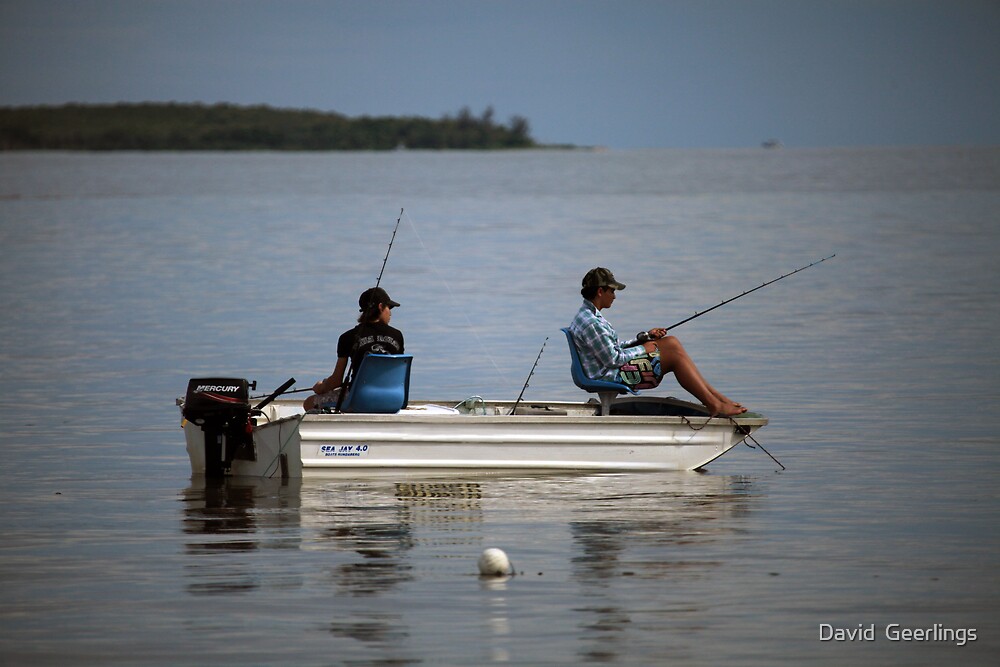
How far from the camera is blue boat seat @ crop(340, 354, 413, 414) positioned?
11.8m

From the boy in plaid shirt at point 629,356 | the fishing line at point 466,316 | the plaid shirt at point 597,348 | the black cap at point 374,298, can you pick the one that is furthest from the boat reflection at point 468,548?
the fishing line at point 466,316

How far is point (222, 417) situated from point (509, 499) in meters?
2.09

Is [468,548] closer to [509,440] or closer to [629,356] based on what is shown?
[509,440]

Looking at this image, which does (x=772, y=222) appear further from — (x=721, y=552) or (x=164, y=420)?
(x=721, y=552)

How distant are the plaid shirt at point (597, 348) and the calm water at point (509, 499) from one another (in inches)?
30.8

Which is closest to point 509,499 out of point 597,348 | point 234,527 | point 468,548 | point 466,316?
point 597,348

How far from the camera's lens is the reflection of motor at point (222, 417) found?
11.9 metres

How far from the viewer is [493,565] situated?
9.40 m

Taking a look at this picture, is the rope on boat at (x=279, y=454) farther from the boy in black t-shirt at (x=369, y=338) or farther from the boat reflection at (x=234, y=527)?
the boy in black t-shirt at (x=369, y=338)

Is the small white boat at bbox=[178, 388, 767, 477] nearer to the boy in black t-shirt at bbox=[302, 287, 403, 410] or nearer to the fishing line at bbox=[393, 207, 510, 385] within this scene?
the boy in black t-shirt at bbox=[302, 287, 403, 410]

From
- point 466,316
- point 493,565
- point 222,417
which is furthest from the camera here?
point 466,316

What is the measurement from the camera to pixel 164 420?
626 inches

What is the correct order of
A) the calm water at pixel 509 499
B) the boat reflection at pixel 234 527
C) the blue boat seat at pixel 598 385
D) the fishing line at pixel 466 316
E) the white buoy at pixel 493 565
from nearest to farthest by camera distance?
the calm water at pixel 509 499, the white buoy at pixel 493 565, the boat reflection at pixel 234 527, the blue boat seat at pixel 598 385, the fishing line at pixel 466 316

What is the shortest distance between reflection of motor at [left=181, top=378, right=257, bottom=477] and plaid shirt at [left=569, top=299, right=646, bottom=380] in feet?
7.71
